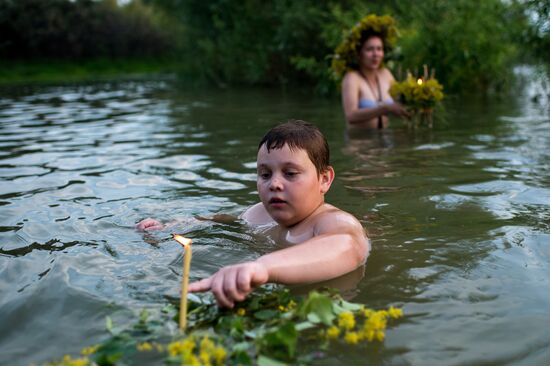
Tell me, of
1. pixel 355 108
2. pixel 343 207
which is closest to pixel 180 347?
pixel 343 207

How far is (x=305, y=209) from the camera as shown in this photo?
3.75 metres

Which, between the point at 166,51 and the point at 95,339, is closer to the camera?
the point at 95,339

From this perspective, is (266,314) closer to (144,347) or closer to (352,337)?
(352,337)

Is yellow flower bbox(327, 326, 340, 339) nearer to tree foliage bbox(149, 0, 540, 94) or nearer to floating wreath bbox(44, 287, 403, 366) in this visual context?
floating wreath bbox(44, 287, 403, 366)

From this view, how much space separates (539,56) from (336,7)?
4323 millimetres

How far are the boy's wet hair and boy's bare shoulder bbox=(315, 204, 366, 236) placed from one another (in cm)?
28

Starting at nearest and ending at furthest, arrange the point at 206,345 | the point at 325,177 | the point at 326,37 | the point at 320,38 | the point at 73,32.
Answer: the point at 206,345, the point at 325,177, the point at 326,37, the point at 320,38, the point at 73,32

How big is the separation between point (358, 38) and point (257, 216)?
14.9 ft

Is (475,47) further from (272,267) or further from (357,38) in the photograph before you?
(272,267)

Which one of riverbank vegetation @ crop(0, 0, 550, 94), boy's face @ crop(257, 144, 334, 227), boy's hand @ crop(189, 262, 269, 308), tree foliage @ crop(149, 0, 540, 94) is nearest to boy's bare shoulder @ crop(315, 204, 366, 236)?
boy's face @ crop(257, 144, 334, 227)

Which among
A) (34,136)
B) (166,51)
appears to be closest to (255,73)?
(34,136)

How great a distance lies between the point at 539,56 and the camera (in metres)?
12.1

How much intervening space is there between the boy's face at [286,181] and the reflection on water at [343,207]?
490mm

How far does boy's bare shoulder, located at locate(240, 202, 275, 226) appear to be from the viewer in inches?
174
